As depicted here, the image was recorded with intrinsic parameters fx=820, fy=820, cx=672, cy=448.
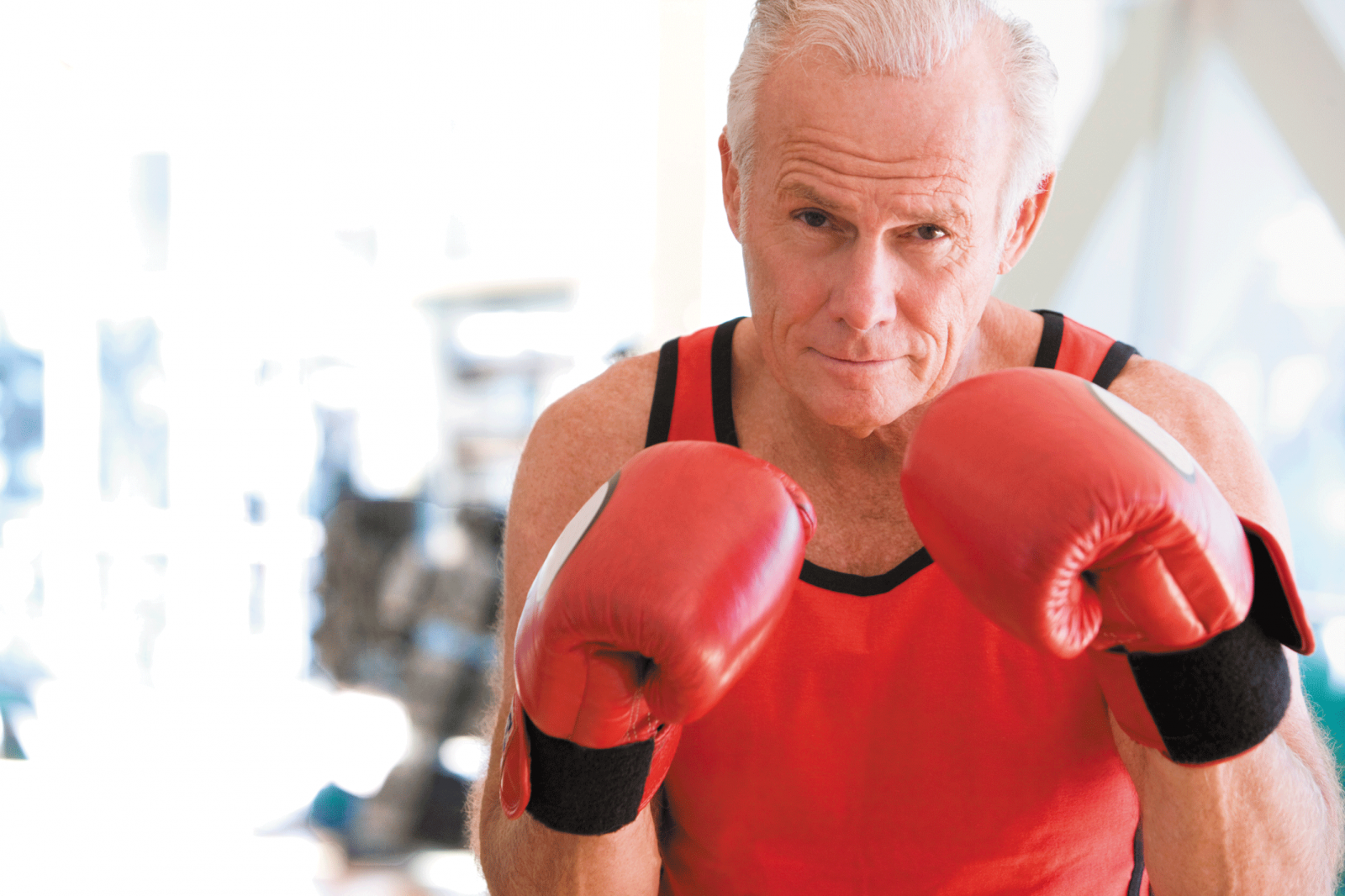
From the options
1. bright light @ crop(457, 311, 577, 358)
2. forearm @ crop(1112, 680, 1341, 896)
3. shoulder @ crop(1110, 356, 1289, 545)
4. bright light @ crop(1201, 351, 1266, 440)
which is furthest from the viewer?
bright light @ crop(457, 311, 577, 358)

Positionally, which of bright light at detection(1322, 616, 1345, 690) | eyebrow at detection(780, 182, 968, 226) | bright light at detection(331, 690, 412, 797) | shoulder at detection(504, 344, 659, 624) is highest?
eyebrow at detection(780, 182, 968, 226)

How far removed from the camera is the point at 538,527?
1042 millimetres

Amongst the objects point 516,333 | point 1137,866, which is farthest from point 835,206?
point 516,333

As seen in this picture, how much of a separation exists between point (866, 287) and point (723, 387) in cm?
31

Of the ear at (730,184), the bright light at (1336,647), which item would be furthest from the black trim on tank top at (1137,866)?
the bright light at (1336,647)

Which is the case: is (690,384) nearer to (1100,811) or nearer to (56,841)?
(1100,811)

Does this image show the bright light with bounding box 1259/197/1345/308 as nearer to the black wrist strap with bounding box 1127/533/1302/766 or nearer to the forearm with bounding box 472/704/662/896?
the black wrist strap with bounding box 1127/533/1302/766

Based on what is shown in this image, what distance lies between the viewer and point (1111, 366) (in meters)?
0.97

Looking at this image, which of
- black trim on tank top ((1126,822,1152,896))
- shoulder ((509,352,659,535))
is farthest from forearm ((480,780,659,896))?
black trim on tank top ((1126,822,1152,896))

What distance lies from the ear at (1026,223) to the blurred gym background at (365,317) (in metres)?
1.59

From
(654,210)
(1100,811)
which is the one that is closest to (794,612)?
(1100,811)

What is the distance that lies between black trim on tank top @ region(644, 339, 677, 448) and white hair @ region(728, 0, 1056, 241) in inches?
9.9

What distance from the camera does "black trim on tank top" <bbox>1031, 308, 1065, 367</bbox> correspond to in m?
1.00

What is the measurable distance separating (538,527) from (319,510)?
254 centimetres
